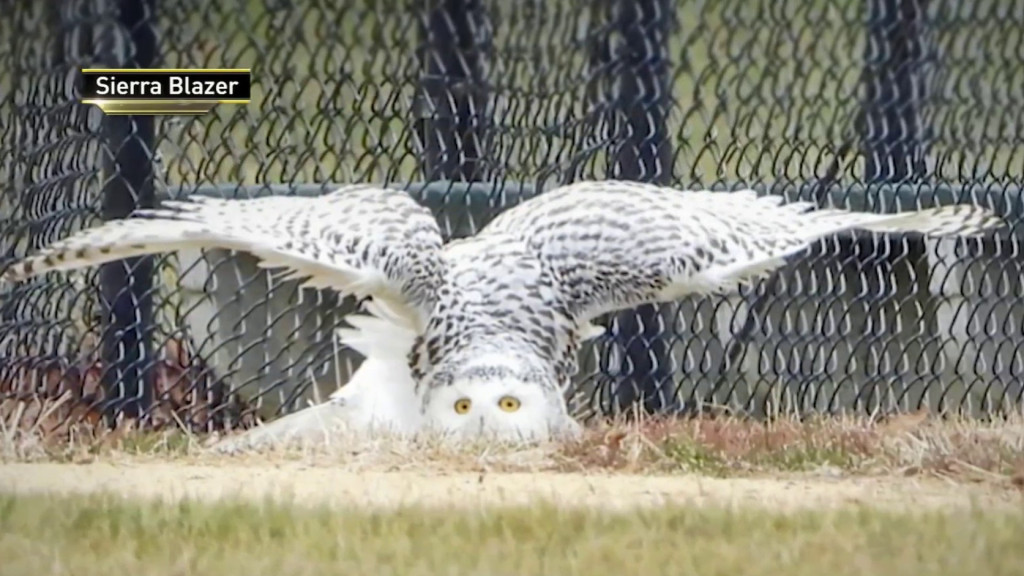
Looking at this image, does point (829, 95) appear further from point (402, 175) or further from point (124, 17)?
point (124, 17)

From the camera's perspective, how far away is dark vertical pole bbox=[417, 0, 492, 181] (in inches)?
86.0

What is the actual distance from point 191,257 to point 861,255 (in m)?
0.93

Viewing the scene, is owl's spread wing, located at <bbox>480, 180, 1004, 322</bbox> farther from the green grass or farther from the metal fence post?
the green grass

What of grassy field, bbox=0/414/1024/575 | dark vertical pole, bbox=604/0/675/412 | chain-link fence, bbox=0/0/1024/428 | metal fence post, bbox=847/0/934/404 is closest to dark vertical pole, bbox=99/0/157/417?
chain-link fence, bbox=0/0/1024/428

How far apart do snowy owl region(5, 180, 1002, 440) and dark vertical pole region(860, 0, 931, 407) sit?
10 centimetres

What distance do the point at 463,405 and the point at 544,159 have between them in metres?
0.41

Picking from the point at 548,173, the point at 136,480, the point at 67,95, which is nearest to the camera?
the point at 136,480

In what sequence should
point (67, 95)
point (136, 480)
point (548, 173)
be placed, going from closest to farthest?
point (136, 480)
point (67, 95)
point (548, 173)

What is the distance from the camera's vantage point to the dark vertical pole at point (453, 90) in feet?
7.17

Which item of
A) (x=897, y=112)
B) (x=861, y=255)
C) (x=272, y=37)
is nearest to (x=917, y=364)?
(x=861, y=255)

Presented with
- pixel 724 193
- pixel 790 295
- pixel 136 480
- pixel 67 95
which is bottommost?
pixel 136 480

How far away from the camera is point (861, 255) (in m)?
2.36

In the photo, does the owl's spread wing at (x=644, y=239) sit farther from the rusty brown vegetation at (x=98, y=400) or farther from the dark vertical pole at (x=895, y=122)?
the rusty brown vegetation at (x=98, y=400)
